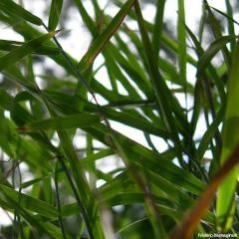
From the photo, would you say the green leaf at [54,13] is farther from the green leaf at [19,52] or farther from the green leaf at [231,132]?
the green leaf at [231,132]

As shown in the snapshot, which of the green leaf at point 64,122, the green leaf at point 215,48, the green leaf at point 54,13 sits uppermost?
the green leaf at point 54,13

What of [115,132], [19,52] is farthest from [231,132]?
[19,52]

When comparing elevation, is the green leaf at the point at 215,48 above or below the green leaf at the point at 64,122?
above

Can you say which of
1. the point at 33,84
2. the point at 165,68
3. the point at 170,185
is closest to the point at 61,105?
the point at 33,84

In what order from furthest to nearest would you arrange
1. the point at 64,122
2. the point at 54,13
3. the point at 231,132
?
the point at 54,13 < the point at 64,122 < the point at 231,132

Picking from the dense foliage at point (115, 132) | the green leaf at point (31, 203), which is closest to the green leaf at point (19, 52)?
the dense foliage at point (115, 132)

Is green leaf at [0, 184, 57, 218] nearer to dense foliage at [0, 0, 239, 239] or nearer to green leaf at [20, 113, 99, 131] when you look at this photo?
dense foliage at [0, 0, 239, 239]

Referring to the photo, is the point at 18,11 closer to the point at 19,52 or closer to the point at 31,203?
the point at 19,52

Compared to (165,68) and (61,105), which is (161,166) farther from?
(165,68)

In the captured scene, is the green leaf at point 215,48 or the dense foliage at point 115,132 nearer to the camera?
the dense foliage at point 115,132
